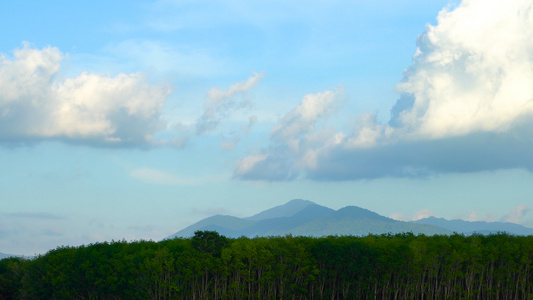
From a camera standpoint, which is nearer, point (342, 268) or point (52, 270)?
point (342, 268)

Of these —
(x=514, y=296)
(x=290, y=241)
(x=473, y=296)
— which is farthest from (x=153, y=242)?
(x=514, y=296)

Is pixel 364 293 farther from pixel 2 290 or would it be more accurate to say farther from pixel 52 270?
pixel 2 290

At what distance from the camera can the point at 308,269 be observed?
8494 centimetres

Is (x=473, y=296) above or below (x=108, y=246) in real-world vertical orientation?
below

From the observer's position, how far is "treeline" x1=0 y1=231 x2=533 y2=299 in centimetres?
8262

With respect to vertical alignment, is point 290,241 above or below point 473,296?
above

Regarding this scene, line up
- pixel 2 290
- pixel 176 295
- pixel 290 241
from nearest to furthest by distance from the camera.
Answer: pixel 176 295
pixel 290 241
pixel 2 290

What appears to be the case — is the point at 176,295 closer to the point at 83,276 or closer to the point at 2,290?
the point at 83,276

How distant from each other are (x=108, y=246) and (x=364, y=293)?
127 feet

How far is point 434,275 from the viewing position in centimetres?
8550

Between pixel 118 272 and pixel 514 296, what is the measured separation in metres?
58.3

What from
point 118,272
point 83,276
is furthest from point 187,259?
point 83,276

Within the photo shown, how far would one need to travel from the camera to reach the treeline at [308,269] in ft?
271

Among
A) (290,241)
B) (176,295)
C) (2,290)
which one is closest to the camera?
(176,295)
